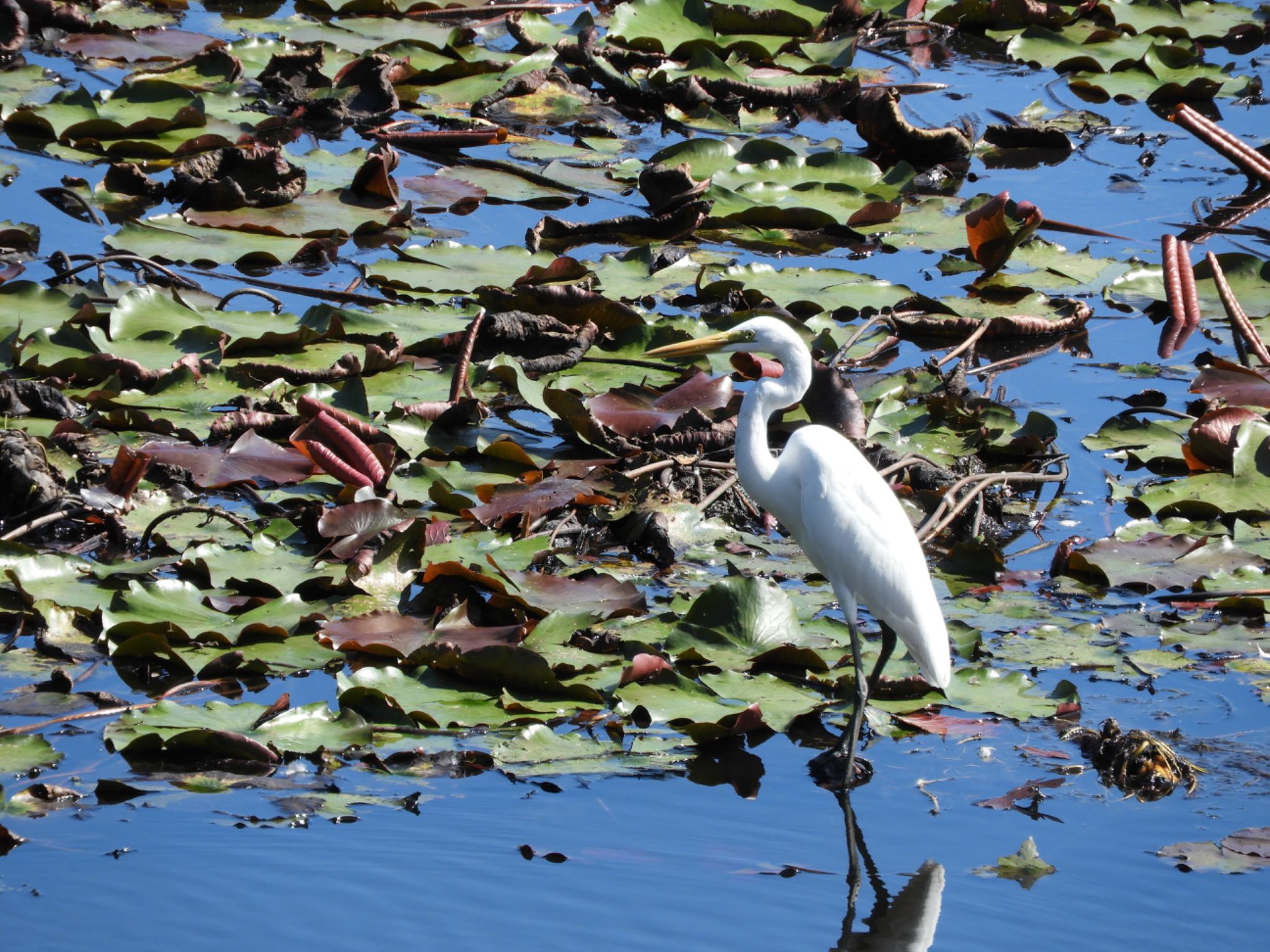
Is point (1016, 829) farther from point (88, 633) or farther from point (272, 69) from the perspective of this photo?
point (272, 69)

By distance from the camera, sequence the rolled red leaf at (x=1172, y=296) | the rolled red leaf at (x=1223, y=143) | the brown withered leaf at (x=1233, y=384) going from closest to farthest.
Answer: the brown withered leaf at (x=1233, y=384)
the rolled red leaf at (x=1172, y=296)
the rolled red leaf at (x=1223, y=143)

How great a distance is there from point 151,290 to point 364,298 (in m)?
0.77

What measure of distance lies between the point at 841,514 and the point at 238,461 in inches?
71.0

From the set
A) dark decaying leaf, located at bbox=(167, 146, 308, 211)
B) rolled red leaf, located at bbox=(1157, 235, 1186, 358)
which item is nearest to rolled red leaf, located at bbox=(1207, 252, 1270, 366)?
rolled red leaf, located at bbox=(1157, 235, 1186, 358)

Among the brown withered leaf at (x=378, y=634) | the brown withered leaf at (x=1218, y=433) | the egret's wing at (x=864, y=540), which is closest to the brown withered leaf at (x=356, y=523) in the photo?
the brown withered leaf at (x=378, y=634)

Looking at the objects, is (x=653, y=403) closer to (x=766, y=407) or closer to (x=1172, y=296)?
(x=766, y=407)

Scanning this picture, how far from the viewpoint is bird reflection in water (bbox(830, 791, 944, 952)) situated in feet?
9.72

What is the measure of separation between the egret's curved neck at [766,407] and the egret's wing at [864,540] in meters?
0.06

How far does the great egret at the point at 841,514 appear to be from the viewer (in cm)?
357

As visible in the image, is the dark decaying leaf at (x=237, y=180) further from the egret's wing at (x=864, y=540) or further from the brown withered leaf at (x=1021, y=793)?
the brown withered leaf at (x=1021, y=793)

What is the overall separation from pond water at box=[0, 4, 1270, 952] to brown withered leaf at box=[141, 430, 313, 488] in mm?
899

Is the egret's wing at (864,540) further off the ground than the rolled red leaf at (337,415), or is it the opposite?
the egret's wing at (864,540)

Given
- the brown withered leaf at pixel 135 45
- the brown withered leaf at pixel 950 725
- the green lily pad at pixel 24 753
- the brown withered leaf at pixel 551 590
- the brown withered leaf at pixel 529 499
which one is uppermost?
the brown withered leaf at pixel 135 45

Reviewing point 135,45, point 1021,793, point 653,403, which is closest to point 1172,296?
point 653,403
